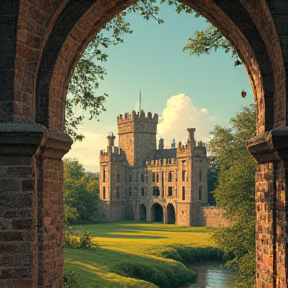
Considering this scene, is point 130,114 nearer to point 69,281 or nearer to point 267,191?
point 69,281

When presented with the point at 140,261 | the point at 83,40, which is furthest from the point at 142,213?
the point at 83,40

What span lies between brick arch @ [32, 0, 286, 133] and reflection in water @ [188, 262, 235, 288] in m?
21.4

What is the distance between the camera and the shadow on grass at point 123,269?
19047mm

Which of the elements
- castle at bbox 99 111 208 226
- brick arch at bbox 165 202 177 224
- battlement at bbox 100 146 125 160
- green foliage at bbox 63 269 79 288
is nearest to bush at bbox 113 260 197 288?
green foliage at bbox 63 269 79 288

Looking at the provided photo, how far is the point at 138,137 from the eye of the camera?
6619cm

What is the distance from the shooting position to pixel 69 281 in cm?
1479

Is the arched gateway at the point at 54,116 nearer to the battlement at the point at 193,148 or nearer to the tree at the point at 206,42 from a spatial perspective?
the tree at the point at 206,42

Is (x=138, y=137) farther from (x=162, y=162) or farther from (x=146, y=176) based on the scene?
(x=162, y=162)

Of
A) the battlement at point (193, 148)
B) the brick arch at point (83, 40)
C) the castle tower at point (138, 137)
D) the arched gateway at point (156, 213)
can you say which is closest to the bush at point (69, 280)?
the brick arch at point (83, 40)

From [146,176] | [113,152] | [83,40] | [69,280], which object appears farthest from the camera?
[113,152]

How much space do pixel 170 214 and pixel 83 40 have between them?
5400 centimetres

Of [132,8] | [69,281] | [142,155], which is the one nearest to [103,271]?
[69,281]

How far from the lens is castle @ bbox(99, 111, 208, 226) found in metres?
56.3

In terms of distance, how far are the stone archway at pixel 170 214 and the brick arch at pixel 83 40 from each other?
53231mm
